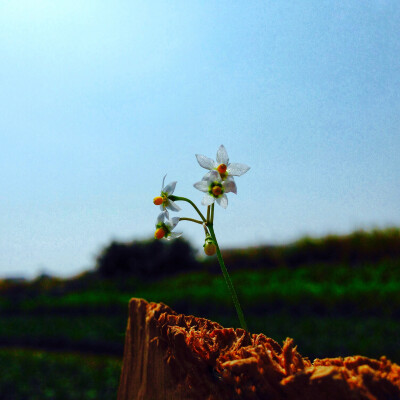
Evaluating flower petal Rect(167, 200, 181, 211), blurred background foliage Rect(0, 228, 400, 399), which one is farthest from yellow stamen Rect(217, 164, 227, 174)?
blurred background foliage Rect(0, 228, 400, 399)

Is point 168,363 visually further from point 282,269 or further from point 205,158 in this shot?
point 282,269

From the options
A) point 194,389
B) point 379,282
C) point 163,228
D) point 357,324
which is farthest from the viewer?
point 379,282

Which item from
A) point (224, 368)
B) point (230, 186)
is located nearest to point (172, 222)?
point (230, 186)

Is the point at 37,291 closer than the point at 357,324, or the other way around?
the point at 357,324

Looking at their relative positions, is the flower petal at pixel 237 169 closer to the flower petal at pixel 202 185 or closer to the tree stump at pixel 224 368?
the flower petal at pixel 202 185

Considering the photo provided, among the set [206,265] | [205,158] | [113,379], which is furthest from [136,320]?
[206,265]

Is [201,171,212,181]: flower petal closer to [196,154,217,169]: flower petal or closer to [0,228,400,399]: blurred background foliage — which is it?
[196,154,217,169]: flower petal

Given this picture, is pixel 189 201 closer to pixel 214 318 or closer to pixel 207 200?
pixel 207 200
